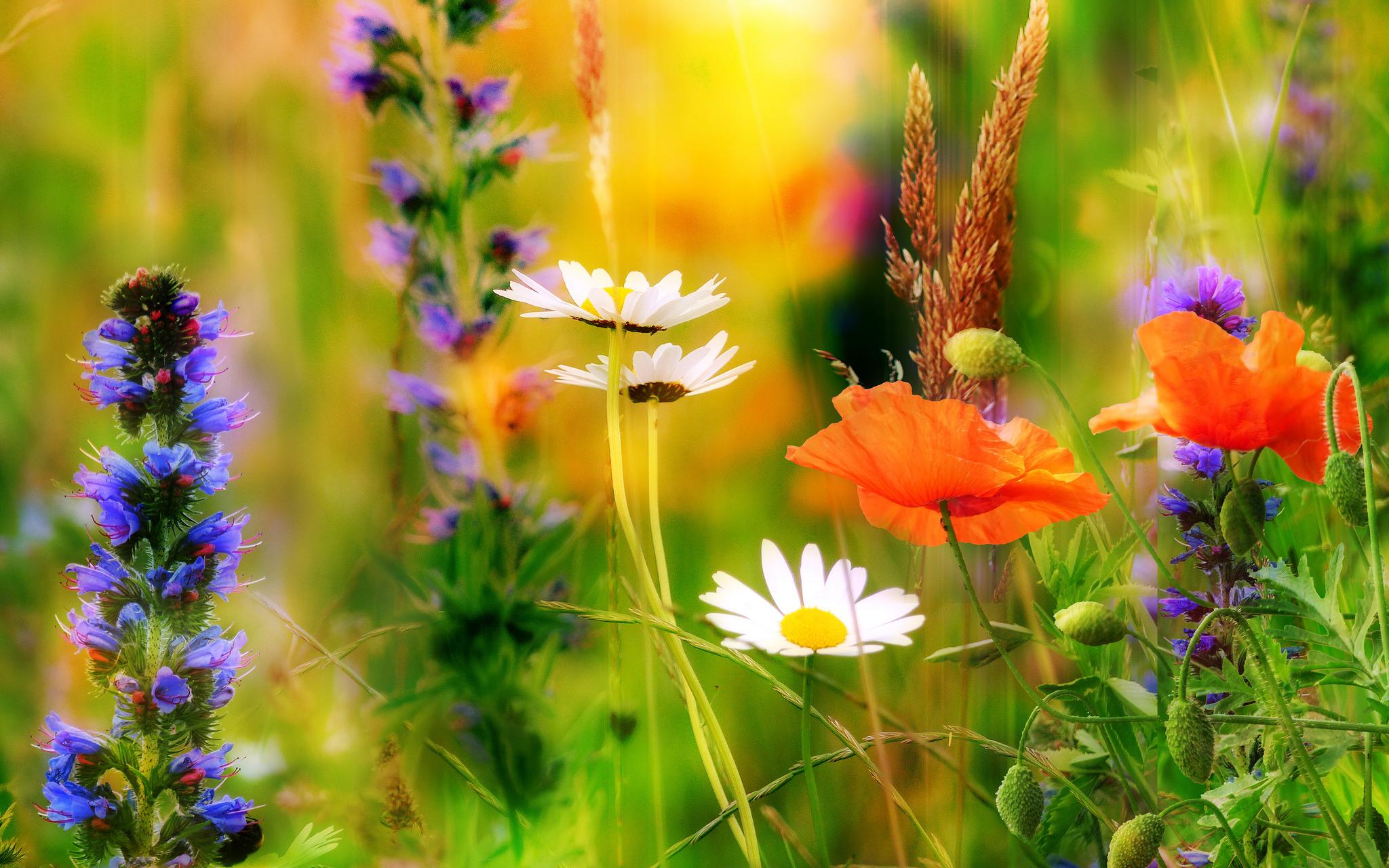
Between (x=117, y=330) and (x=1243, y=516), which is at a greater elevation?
(x=117, y=330)

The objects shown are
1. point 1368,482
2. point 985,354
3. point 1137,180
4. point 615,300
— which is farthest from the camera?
point 1137,180

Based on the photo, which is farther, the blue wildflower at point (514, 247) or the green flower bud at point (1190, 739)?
the blue wildflower at point (514, 247)

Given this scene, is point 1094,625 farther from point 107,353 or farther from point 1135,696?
point 107,353

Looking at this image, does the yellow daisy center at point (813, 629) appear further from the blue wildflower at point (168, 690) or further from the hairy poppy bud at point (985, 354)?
the blue wildflower at point (168, 690)

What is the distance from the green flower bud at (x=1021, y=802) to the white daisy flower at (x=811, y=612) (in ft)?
0.34

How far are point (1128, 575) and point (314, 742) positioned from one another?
2.03 ft

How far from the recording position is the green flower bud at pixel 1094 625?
1.60 feet

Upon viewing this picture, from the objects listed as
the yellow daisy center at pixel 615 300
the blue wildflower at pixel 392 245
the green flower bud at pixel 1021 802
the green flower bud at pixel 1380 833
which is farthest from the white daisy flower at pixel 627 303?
the green flower bud at pixel 1380 833

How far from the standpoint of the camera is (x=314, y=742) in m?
0.70

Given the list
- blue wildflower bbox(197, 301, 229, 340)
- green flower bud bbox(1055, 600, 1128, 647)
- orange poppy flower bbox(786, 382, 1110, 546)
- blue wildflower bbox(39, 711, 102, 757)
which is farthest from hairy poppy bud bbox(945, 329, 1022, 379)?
blue wildflower bbox(39, 711, 102, 757)

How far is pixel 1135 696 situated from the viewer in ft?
2.10

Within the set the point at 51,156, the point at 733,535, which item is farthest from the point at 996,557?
the point at 51,156

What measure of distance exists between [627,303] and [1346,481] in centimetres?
40

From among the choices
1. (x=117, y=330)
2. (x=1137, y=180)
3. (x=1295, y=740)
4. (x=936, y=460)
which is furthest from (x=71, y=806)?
(x=1137, y=180)
